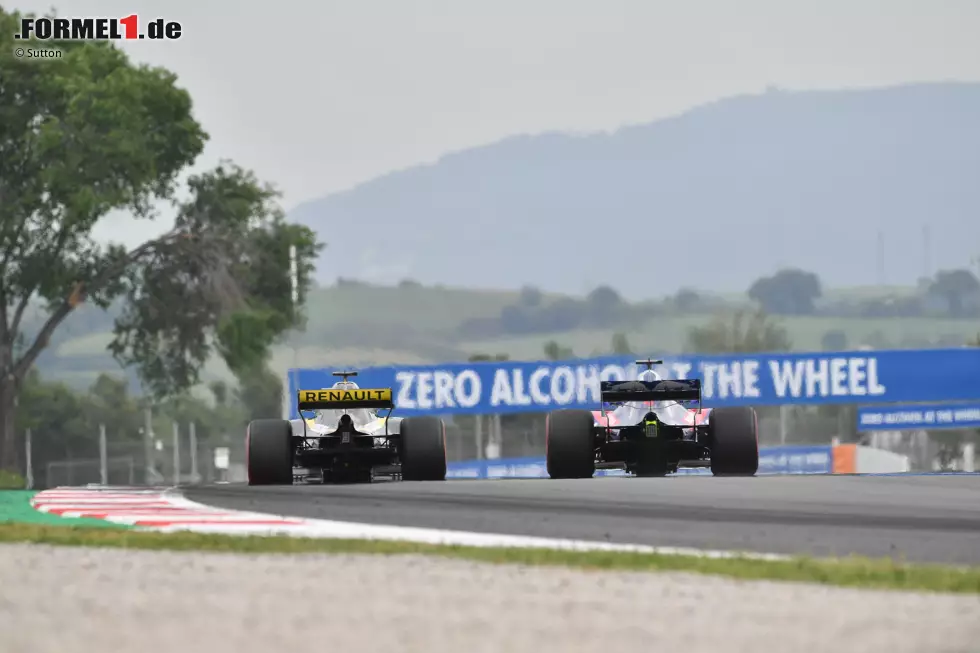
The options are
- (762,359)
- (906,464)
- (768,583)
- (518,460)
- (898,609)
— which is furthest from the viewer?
(906,464)

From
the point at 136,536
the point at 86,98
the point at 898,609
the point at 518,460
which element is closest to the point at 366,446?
the point at 136,536

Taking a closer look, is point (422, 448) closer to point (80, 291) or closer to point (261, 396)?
point (80, 291)

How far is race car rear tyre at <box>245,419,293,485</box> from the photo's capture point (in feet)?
70.8

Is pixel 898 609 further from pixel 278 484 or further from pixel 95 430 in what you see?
pixel 95 430

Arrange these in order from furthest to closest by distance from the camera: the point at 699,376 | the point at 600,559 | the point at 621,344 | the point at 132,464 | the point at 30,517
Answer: the point at 621,344, the point at 132,464, the point at 699,376, the point at 30,517, the point at 600,559

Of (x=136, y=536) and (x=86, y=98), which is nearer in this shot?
(x=136, y=536)

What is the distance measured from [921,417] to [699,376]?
24.6 ft

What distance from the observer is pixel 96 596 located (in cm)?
1009

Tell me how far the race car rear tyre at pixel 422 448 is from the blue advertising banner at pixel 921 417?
939 inches

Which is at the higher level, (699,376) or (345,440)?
(699,376)

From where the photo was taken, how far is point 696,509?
55.2 ft

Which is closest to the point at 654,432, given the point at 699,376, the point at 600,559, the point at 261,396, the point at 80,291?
the point at 600,559

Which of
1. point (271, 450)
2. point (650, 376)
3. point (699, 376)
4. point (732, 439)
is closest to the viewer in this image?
point (732, 439)

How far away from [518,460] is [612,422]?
2738 centimetres
